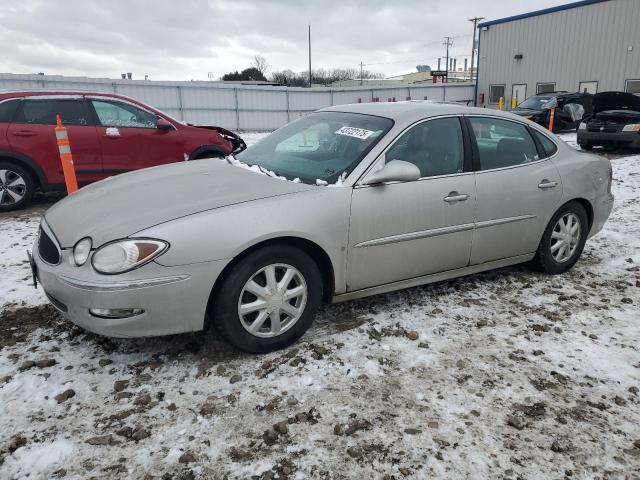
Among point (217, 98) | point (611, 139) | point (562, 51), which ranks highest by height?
point (562, 51)

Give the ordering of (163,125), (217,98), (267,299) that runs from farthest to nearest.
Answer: (217,98), (163,125), (267,299)

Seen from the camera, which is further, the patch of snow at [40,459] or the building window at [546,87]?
the building window at [546,87]

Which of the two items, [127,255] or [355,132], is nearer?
[127,255]

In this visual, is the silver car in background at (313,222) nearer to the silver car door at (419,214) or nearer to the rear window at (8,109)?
the silver car door at (419,214)

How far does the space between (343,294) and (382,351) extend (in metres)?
0.45

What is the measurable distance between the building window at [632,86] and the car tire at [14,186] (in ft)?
77.4

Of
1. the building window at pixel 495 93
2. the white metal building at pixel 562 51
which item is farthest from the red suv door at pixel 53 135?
the building window at pixel 495 93

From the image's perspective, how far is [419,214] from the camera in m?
3.45

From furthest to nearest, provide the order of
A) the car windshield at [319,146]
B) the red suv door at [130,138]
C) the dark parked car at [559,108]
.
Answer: the dark parked car at [559,108] < the red suv door at [130,138] < the car windshield at [319,146]

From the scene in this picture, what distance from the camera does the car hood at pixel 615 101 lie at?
11.6 m

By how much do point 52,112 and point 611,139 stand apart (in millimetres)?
11862

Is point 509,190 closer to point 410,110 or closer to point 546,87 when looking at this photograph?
point 410,110

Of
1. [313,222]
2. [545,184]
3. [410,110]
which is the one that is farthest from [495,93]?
[313,222]

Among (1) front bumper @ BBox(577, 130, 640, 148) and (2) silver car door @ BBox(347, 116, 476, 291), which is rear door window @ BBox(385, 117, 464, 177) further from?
(1) front bumper @ BBox(577, 130, 640, 148)
